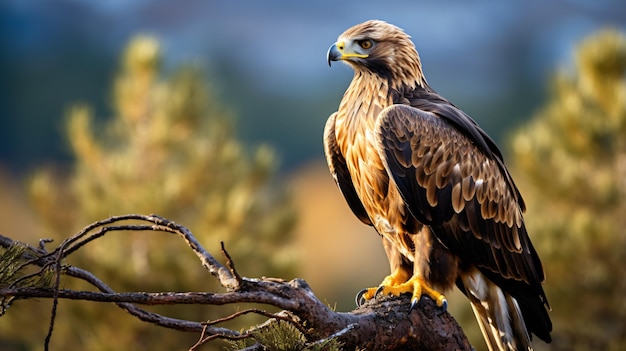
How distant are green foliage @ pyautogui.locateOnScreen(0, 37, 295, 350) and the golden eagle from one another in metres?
5.44

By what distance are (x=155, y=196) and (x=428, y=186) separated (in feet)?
20.5

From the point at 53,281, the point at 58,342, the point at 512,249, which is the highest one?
the point at 58,342

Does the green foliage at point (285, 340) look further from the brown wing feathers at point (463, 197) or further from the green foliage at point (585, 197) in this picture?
the green foliage at point (585, 197)

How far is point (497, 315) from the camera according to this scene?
362 centimetres

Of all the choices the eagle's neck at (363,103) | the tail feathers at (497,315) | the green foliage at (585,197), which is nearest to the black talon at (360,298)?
the tail feathers at (497,315)

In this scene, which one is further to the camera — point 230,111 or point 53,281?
point 230,111

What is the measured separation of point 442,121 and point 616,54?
838 centimetres

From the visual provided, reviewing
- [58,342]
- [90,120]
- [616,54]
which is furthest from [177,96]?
[616,54]

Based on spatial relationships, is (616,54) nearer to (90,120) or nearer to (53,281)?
(90,120)

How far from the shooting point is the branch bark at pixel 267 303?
6.84 ft

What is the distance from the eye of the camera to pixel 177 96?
33.3 ft

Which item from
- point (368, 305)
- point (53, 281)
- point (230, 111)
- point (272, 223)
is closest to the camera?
point (53, 281)

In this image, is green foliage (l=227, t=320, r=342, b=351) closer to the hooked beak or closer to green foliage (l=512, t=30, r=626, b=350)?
the hooked beak

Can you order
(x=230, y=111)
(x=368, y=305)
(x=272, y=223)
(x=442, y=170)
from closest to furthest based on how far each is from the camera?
1. (x=368, y=305)
2. (x=442, y=170)
3. (x=272, y=223)
4. (x=230, y=111)
